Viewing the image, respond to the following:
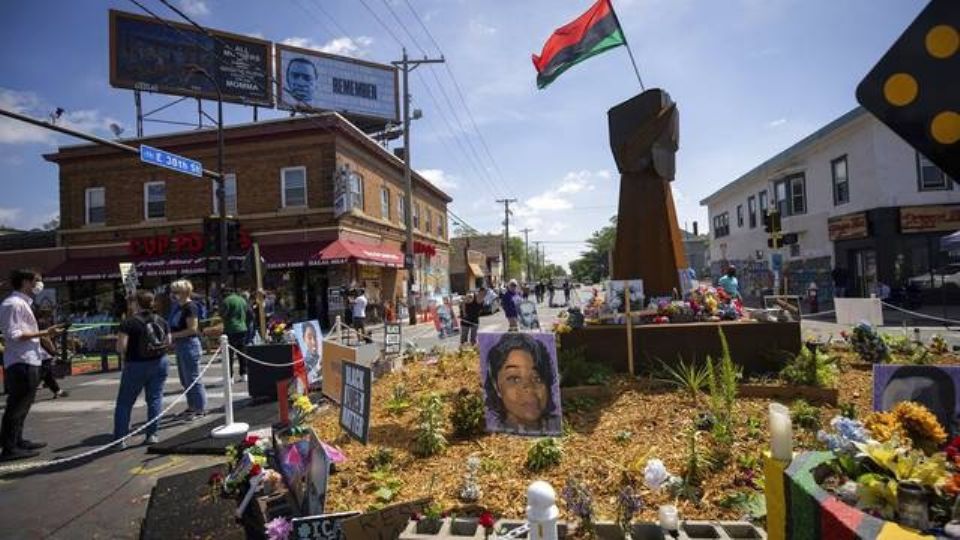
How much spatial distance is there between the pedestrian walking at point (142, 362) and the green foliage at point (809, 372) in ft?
25.4

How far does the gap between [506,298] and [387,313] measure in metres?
9.10

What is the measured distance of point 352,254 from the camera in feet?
70.5

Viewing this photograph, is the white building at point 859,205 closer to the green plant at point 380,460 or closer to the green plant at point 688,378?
the green plant at point 688,378

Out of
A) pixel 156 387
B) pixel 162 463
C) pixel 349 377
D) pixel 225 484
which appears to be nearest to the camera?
pixel 225 484

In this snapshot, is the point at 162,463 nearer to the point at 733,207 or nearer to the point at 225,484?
the point at 225,484

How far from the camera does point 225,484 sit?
4.29 meters

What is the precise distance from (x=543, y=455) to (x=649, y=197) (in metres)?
5.81

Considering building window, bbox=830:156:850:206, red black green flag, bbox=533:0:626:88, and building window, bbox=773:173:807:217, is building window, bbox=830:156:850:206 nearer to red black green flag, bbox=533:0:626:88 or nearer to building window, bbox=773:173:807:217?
building window, bbox=773:173:807:217

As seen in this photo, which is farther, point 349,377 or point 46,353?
point 46,353

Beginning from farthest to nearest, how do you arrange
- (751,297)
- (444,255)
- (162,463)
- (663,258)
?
(444,255) → (751,297) → (663,258) → (162,463)

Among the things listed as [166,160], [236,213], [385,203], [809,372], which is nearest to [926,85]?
[809,372]

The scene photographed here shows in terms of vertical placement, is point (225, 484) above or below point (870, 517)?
below

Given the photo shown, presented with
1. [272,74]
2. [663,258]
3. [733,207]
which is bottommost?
[663,258]

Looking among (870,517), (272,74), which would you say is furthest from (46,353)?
(272,74)
